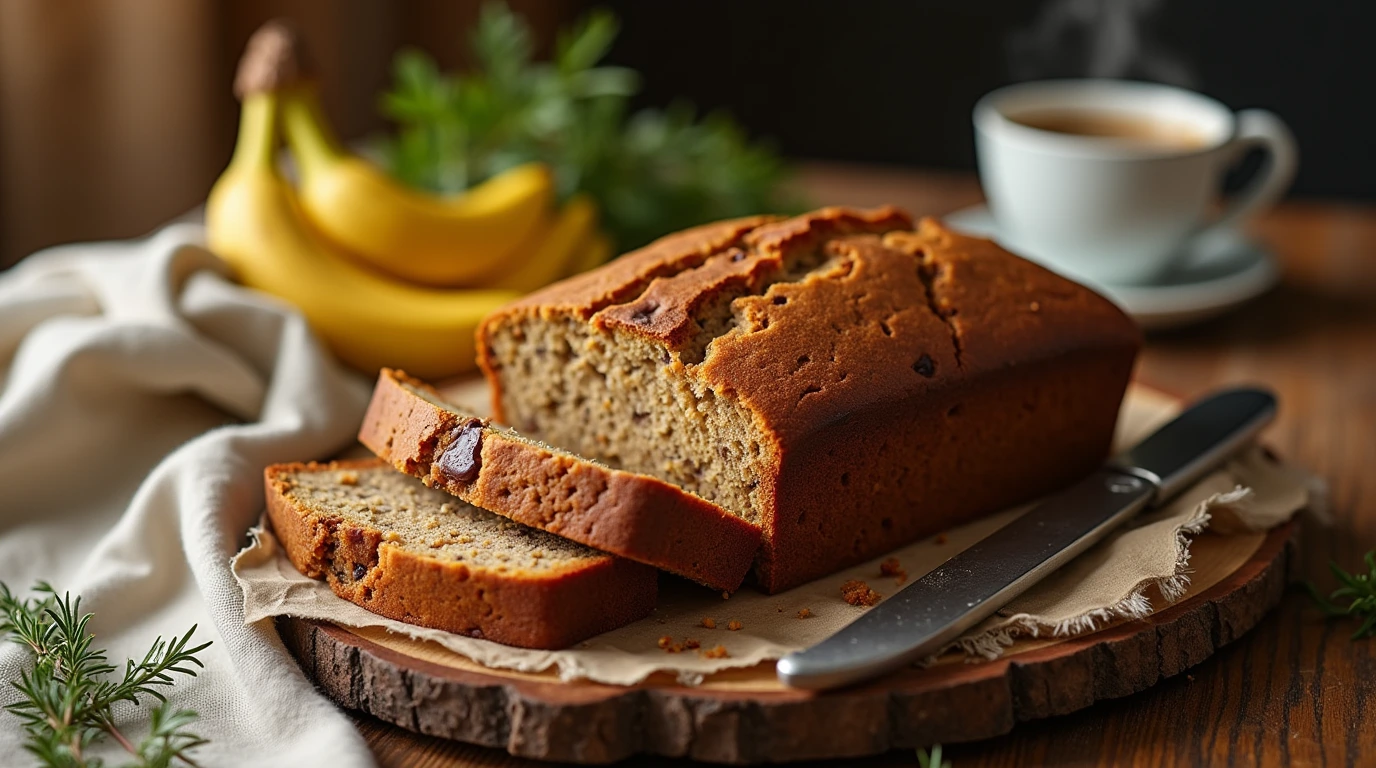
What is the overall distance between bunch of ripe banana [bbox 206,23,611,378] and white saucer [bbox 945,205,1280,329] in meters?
1.41

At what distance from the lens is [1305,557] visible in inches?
115

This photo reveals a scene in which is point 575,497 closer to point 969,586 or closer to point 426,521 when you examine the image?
point 426,521

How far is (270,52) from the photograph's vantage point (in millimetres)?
3814

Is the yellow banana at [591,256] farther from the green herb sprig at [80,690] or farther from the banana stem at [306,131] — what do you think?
the green herb sprig at [80,690]

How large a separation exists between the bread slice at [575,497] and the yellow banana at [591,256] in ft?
4.92

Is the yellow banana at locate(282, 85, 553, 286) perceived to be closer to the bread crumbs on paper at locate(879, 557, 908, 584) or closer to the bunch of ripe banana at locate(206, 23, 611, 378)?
the bunch of ripe banana at locate(206, 23, 611, 378)

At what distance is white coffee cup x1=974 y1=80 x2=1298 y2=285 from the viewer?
13.3 feet

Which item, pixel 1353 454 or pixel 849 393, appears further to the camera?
pixel 1353 454

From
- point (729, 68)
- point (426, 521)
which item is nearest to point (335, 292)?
point (426, 521)

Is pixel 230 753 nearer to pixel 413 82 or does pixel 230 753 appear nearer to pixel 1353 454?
pixel 413 82

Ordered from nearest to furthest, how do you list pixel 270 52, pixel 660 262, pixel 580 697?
pixel 580 697 → pixel 660 262 → pixel 270 52

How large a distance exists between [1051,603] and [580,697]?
88cm

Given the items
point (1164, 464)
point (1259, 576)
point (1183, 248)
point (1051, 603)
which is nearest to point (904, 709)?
point (1051, 603)

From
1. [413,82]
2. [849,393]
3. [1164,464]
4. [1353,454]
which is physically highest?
[413,82]
